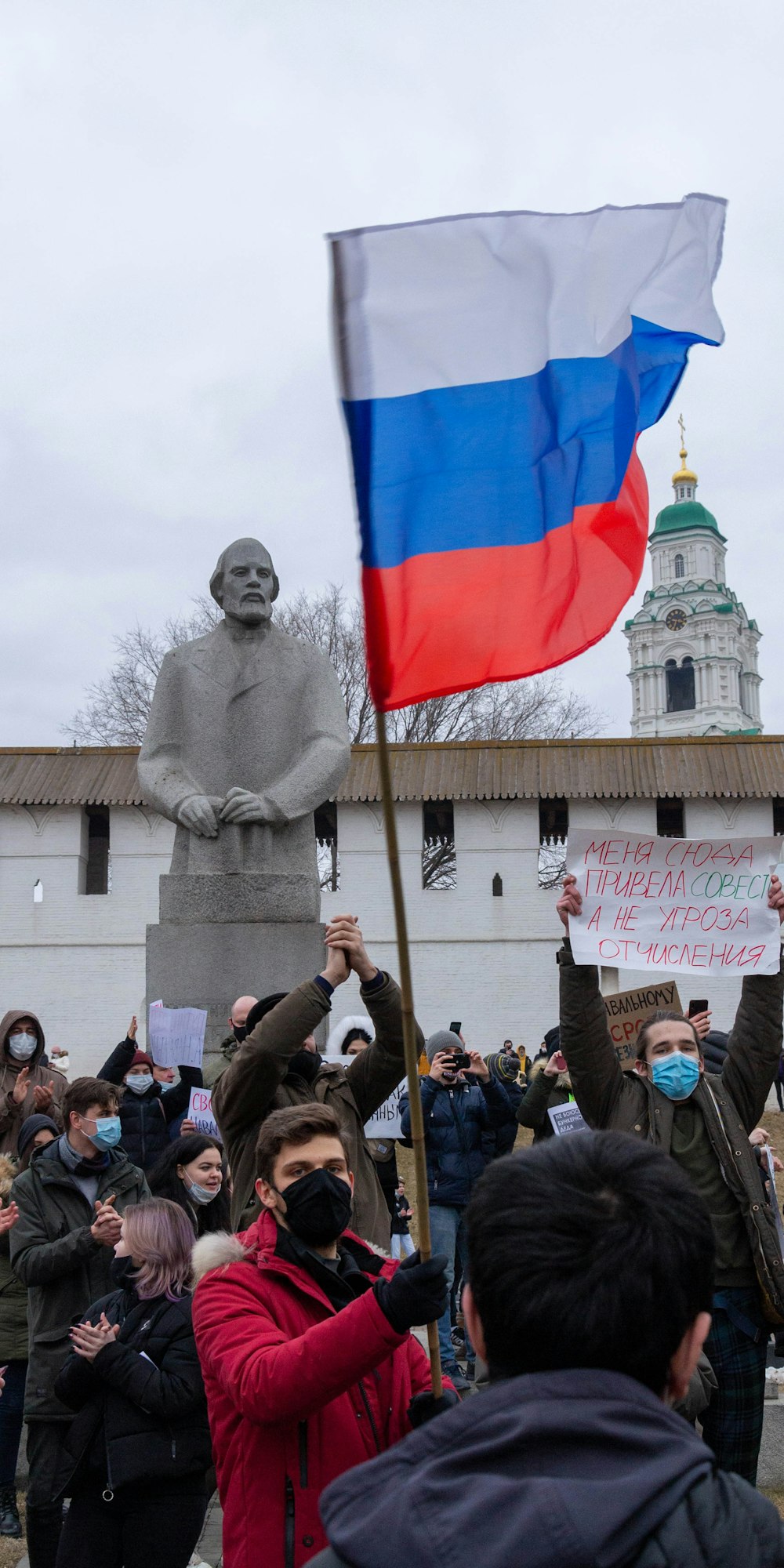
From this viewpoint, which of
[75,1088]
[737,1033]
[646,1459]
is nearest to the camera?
[646,1459]

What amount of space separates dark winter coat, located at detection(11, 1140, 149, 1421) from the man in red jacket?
6.17ft

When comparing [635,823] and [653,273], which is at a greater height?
[635,823]

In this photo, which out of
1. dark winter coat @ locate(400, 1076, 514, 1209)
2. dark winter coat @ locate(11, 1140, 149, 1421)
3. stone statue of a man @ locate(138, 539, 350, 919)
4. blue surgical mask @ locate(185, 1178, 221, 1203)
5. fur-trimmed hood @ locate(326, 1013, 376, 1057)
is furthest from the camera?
stone statue of a man @ locate(138, 539, 350, 919)

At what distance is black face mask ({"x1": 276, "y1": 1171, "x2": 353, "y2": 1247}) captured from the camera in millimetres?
2623

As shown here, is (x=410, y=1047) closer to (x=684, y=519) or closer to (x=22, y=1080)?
(x=22, y=1080)

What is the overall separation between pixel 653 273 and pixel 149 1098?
15.1ft

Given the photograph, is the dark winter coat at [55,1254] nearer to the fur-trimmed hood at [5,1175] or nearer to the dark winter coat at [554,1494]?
the fur-trimmed hood at [5,1175]

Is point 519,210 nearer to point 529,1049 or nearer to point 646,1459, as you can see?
point 646,1459

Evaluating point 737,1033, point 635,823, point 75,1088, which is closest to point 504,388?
point 737,1033

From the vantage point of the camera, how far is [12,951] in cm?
2825

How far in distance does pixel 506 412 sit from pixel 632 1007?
393 centimetres

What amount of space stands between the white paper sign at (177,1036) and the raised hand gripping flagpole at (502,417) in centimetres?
401

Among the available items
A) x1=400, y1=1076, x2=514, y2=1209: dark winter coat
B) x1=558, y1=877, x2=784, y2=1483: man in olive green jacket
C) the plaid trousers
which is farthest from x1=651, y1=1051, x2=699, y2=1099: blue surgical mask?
x1=400, y1=1076, x2=514, y2=1209: dark winter coat

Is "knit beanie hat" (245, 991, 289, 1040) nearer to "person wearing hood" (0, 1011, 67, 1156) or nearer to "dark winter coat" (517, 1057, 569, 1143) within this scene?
"dark winter coat" (517, 1057, 569, 1143)
